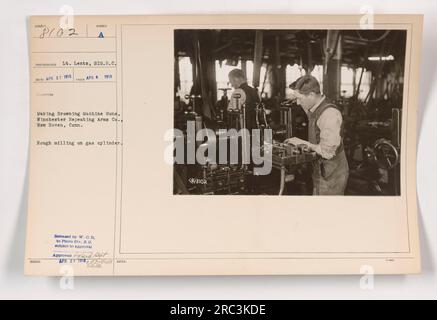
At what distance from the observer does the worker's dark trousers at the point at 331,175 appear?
60cm

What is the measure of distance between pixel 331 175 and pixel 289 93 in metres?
0.14

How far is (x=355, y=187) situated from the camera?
605mm

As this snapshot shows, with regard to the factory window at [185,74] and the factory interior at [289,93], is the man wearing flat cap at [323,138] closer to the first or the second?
the factory interior at [289,93]

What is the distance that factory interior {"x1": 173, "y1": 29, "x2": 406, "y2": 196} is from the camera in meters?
0.59

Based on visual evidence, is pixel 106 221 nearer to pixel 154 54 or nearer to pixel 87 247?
pixel 87 247

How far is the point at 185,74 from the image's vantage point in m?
0.59

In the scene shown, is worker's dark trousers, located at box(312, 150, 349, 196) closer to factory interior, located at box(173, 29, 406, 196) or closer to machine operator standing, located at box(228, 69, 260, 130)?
factory interior, located at box(173, 29, 406, 196)
